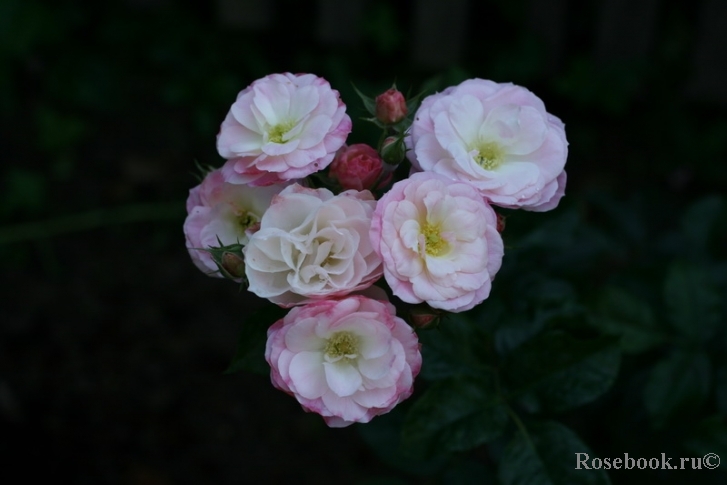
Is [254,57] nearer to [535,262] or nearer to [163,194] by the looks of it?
[163,194]

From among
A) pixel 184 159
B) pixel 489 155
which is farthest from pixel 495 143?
Answer: pixel 184 159

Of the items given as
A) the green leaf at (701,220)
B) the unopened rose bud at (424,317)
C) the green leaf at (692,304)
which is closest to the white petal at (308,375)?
the unopened rose bud at (424,317)

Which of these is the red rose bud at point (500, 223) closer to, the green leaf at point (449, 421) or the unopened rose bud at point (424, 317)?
the unopened rose bud at point (424, 317)

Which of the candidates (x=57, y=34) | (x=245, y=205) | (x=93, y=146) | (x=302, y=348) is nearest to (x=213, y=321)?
(x=93, y=146)

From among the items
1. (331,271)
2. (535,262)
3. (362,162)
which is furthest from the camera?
(535,262)

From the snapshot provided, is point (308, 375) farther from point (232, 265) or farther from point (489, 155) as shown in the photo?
point (489, 155)

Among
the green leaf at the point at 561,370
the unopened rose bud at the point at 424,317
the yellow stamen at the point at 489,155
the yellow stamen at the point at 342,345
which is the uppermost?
the yellow stamen at the point at 489,155
